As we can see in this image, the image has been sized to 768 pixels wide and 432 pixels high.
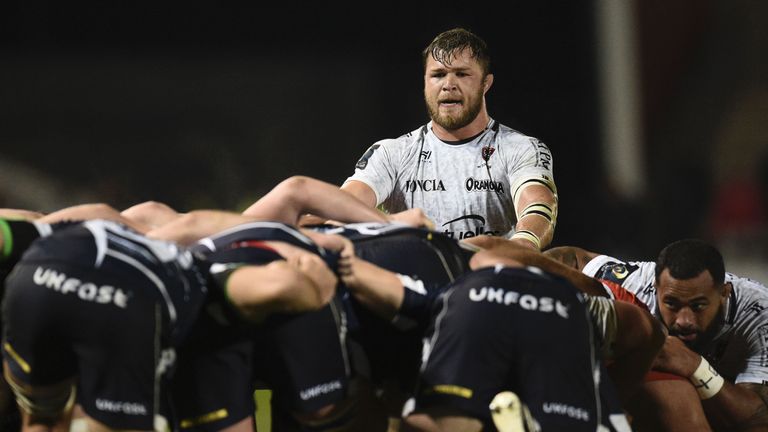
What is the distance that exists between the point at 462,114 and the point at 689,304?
1.31 metres

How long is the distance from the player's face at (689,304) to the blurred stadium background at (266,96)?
4.12 m

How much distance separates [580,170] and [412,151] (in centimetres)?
437

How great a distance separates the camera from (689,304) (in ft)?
14.7

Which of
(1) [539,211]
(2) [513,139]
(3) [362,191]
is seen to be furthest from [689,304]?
(3) [362,191]

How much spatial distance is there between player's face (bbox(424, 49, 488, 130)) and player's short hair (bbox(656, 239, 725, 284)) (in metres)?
1.09

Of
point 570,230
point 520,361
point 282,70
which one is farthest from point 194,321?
point 282,70

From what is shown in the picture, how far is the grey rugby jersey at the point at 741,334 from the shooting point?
15.1 feet

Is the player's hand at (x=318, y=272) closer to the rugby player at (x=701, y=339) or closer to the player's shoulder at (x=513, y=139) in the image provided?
the rugby player at (x=701, y=339)

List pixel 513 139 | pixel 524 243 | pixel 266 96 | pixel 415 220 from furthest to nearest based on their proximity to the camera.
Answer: pixel 266 96 → pixel 513 139 → pixel 524 243 → pixel 415 220

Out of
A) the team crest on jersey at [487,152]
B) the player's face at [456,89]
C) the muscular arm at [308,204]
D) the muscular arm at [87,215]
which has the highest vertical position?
the player's face at [456,89]

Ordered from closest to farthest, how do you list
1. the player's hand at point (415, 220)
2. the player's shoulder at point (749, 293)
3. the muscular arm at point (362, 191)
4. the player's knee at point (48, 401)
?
the player's knee at point (48, 401) → the player's hand at point (415, 220) → the player's shoulder at point (749, 293) → the muscular arm at point (362, 191)

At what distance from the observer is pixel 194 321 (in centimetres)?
310

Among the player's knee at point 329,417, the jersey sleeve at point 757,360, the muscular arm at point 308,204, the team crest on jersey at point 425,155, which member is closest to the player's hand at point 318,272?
the player's knee at point 329,417

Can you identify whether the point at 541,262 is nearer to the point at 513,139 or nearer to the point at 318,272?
the point at 318,272
